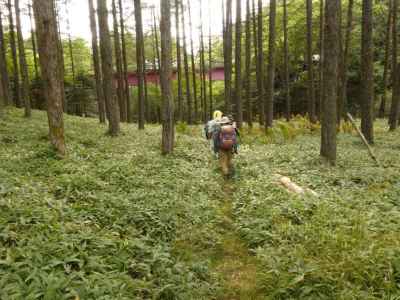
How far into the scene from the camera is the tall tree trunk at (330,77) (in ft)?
33.6

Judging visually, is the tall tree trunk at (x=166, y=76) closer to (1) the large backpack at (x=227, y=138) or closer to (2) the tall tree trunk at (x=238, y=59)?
(1) the large backpack at (x=227, y=138)

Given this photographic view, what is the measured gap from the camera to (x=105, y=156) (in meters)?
10.5

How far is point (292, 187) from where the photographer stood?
841 centimetres

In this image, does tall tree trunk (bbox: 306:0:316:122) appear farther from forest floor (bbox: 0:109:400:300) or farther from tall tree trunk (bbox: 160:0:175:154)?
forest floor (bbox: 0:109:400:300)

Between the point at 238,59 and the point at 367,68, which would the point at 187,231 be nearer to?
the point at 367,68

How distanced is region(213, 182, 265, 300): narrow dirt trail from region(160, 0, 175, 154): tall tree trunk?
212 inches

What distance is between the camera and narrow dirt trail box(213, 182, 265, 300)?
15.1 feet

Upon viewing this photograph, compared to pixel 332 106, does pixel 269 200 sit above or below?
below

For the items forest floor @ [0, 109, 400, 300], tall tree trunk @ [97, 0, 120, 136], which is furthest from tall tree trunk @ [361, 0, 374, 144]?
tall tree trunk @ [97, 0, 120, 136]

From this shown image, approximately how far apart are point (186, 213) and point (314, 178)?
4318 millimetres

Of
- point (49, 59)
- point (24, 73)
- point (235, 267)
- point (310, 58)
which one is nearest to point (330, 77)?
point (235, 267)

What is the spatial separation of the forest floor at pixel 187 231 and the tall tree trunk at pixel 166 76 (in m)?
1.62

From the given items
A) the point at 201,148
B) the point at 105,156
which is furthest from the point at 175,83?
the point at 105,156

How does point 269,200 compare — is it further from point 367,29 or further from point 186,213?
point 367,29
